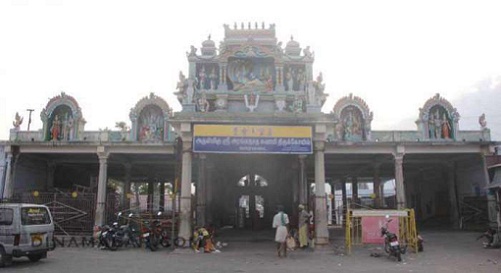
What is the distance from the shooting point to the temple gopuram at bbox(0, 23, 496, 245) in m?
16.1

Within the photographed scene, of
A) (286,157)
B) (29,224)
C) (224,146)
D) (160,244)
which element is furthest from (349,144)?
(29,224)

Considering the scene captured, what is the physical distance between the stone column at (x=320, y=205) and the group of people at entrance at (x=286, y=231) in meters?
0.57

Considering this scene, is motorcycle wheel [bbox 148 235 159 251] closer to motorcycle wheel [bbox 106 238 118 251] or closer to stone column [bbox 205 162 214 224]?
motorcycle wheel [bbox 106 238 118 251]

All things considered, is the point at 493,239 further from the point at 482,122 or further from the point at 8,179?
the point at 8,179

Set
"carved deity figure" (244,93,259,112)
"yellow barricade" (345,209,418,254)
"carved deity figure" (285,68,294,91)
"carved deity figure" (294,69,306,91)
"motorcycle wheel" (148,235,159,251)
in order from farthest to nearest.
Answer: "carved deity figure" (294,69,306,91), "carved deity figure" (285,68,294,91), "carved deity figure" (244,93,259,112), "motorcycle wheel" (148,235,159,251), "yellow barricade" (345,209,418,254)

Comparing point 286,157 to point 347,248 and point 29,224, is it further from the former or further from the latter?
point 29,224

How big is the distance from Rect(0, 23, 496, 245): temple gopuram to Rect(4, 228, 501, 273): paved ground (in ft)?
6.27

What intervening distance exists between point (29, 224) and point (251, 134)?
7.79 meters

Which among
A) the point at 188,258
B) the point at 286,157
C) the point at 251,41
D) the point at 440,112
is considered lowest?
the point at 188,258

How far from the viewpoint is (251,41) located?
19406mm

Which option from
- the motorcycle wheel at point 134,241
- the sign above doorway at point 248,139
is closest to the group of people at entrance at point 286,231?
the sign above doorway at point 248,139

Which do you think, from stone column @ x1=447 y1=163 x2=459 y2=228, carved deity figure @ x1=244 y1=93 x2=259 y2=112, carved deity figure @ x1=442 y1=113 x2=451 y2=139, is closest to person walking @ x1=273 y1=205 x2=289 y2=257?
carved deity figure @ x1=244 y1=93 x2=259 y2=112

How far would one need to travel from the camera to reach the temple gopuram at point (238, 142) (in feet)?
52.7

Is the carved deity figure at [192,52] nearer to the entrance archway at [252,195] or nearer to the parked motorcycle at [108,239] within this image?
the parked motorcycle at [108,239]
